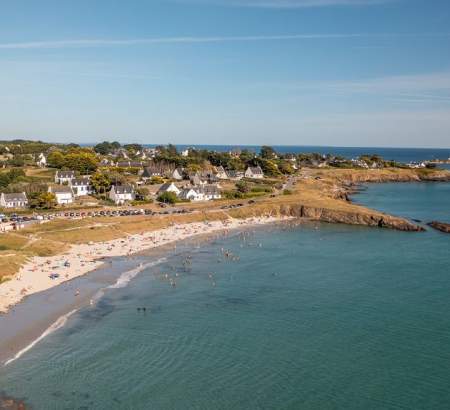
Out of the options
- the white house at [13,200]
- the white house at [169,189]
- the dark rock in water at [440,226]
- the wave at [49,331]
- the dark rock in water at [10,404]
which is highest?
the white house at [169,189]

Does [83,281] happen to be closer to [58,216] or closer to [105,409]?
[105,409]

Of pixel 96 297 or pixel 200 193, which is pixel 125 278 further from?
pixel 200 193

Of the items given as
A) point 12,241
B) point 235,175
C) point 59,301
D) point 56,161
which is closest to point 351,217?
point 12,241

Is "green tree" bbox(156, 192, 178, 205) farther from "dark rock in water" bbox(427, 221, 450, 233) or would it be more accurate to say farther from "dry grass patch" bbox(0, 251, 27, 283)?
"dark rock in water" bbox(427, 221, 450, 233)

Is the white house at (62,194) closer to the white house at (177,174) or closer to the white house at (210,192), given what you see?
the white house at (210,192)

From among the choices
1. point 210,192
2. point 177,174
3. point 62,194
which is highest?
point 177,174

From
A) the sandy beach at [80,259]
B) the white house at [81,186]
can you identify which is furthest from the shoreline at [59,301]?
the white house at [81,186]

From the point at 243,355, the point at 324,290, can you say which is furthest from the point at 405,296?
the point at 243,355
